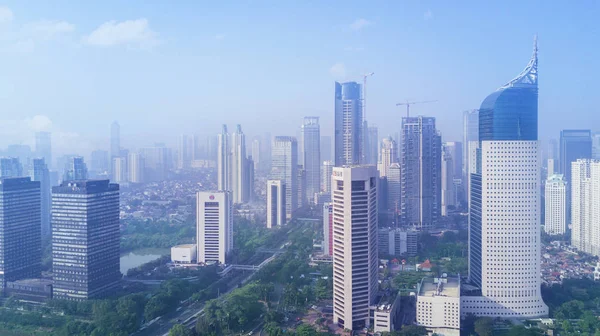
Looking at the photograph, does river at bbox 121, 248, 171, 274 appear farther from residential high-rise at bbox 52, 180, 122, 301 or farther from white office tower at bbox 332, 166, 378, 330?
white office tower at bbox 332, 166, 378, 330

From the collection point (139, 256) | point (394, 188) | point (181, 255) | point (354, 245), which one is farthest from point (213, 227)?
point (394, 188)

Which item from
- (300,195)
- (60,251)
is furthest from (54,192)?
(300,195)

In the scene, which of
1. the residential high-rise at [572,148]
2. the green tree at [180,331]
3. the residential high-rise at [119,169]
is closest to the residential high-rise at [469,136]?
the residential high-rise at [572,148]

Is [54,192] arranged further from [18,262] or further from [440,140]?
[440,140]

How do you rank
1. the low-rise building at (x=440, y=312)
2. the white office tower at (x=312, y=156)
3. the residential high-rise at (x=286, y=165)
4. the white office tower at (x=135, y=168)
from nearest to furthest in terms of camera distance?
the low-rise building at (x=440, y=312) → the white office tower at (x=135, y=168) → the residential high-rise at (x=286, y=165) → the white office tower at (x=312, y=156)

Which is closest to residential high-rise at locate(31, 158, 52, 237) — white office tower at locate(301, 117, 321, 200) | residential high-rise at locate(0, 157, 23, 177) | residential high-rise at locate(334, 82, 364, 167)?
residential high-rise at locate(0, 157, 23, 177)

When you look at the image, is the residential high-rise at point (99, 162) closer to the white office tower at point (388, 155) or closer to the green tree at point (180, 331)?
the green tree at point (180, 331)
